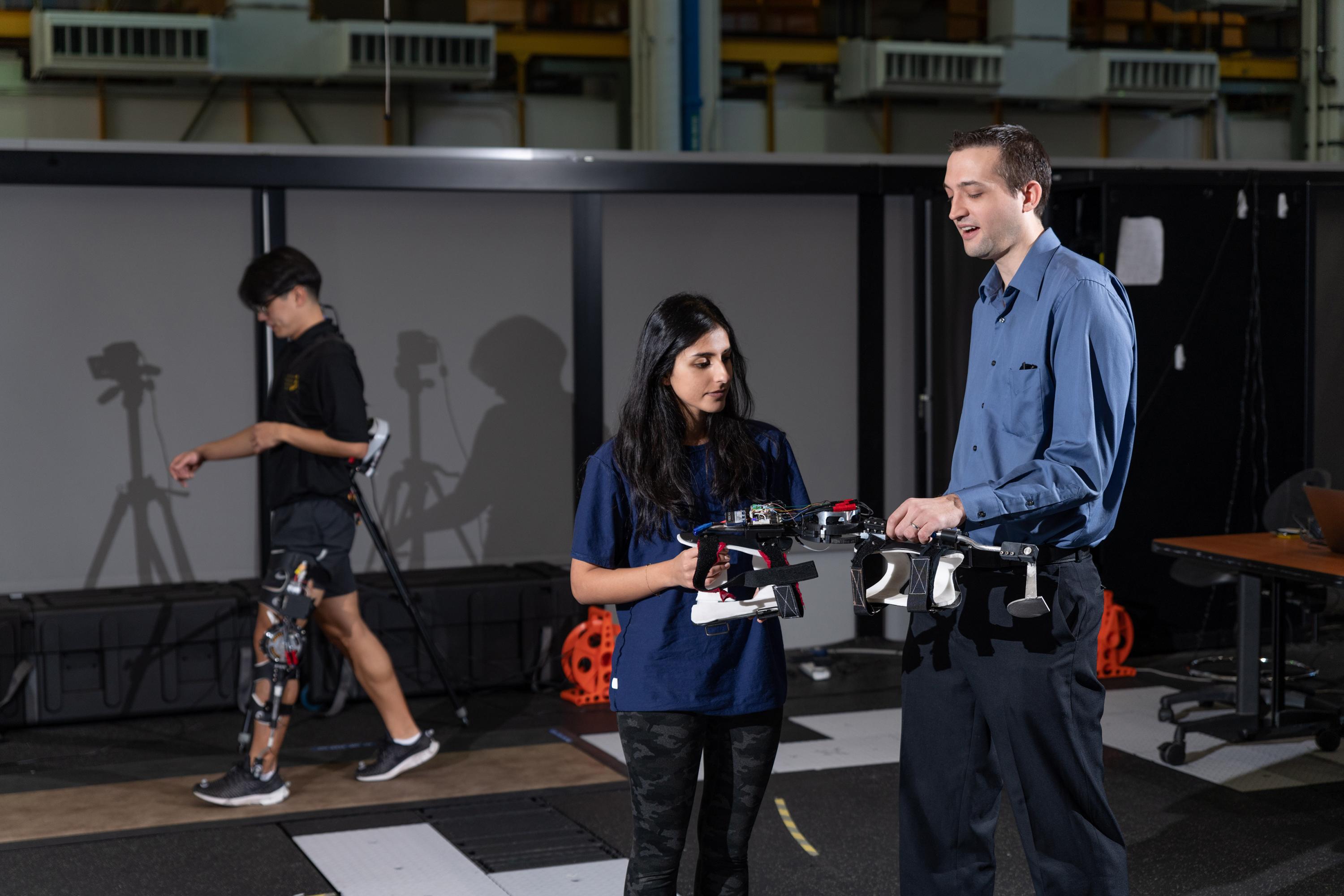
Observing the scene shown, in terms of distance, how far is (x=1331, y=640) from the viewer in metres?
6.38

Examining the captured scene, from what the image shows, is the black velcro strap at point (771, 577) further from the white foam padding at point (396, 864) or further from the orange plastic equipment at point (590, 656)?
the orange plastic equipment at point (590, 656)

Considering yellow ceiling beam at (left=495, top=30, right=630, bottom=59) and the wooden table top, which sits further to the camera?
yellow ceiling beam at (left=495, top=30, right=630, bottom=59)

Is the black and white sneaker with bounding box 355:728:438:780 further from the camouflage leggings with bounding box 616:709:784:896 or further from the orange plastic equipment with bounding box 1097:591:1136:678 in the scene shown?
the orange plastic equipment with bounding box 1097:591:1136:678

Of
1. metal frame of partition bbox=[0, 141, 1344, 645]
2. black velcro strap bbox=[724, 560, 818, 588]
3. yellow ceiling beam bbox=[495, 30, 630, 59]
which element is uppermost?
yellow ceiling beam bbox=[495, 30, 630, 59]

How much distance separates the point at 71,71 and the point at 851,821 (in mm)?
6759

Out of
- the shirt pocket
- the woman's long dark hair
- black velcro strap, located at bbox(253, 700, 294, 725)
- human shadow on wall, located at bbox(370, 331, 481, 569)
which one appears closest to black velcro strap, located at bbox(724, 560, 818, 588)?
the woman's long dark hair

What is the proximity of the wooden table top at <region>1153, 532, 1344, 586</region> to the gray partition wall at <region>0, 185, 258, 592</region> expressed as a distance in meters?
3.96

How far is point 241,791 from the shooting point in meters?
4.24

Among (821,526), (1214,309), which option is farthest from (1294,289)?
(821,526)

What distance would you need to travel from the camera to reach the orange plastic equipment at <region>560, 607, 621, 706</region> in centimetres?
549

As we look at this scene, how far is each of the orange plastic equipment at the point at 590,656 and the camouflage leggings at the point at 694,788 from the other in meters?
3.03

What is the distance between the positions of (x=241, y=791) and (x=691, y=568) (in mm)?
2518

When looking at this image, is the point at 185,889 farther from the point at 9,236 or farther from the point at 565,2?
the point at 565,2

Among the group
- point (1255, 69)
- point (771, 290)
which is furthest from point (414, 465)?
point (1255, 69)
